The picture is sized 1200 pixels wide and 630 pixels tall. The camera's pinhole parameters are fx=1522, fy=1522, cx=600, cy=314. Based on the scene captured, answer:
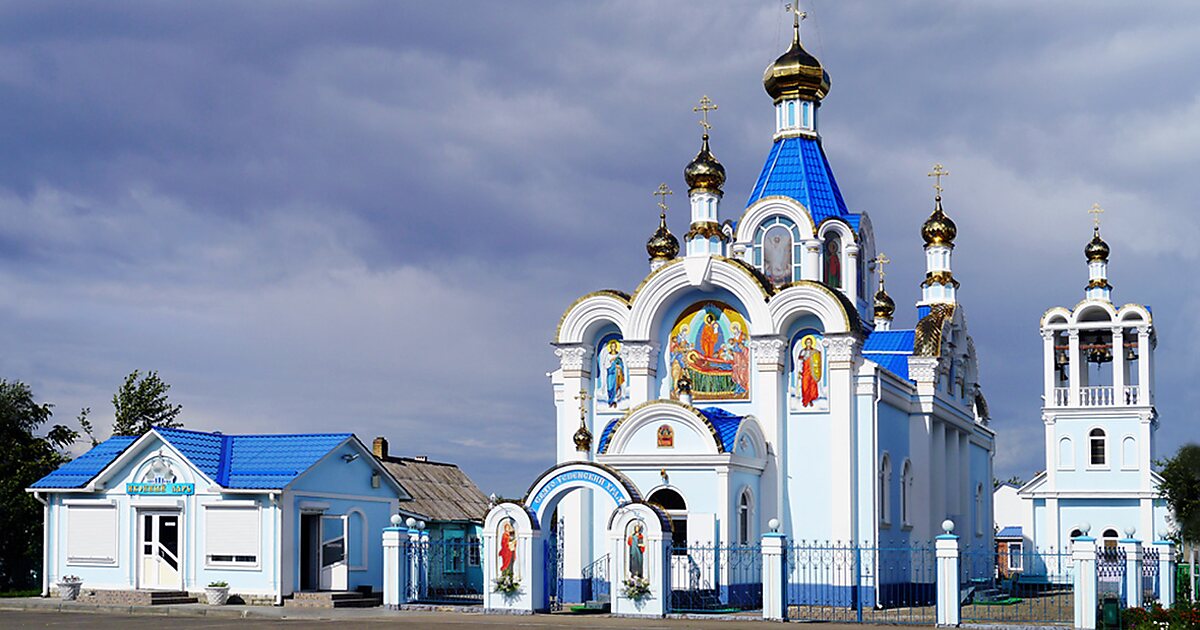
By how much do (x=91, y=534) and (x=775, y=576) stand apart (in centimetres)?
1512

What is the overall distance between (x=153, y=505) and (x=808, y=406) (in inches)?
538

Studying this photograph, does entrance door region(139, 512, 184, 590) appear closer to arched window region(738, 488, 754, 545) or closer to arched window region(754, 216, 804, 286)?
arched window region(738, 488, 754, 545)

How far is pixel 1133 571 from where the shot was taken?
2494 centimetres

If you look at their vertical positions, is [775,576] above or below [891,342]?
below

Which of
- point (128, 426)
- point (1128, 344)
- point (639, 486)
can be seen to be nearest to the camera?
point (639, 486)

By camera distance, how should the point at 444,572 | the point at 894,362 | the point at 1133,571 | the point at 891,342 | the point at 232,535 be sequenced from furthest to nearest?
the point at 891,342, the point at 894,362, the point at 444,572, the point at 232,535, the point at 1133,571

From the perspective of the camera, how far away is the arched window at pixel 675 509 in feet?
96.5

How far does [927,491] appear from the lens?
3556cm

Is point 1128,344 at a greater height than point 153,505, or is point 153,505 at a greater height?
point 1128,344

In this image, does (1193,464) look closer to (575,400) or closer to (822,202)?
(822,202)

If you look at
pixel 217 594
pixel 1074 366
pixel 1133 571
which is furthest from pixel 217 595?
pixel 1074 366

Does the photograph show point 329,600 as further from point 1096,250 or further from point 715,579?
point 1096,250

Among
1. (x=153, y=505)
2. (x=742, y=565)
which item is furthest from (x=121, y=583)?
(x=742, y=565)

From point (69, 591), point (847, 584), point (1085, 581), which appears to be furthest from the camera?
point (69, 591)
